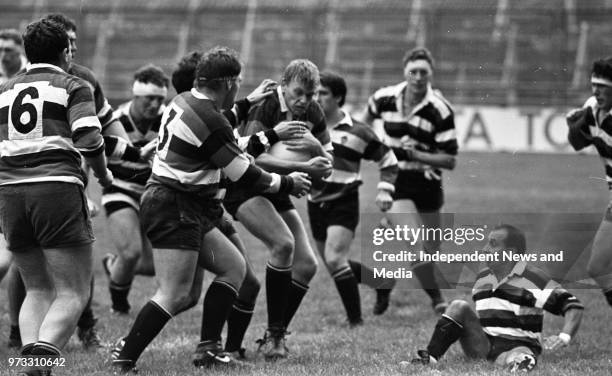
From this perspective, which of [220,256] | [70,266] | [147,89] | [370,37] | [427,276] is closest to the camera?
[70,266]

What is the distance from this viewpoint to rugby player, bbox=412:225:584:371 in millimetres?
5812

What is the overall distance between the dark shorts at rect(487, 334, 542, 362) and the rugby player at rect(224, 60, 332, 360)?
1336mm

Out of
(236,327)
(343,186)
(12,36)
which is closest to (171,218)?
(236,327)

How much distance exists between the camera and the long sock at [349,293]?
7.69 meters

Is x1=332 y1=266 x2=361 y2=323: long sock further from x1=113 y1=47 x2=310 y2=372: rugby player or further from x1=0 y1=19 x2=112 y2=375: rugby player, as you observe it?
x1=0 y1=19 x2=112 y2=375: rugby player

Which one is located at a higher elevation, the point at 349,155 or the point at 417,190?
the point at 349,155

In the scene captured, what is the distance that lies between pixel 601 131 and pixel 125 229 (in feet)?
12.4

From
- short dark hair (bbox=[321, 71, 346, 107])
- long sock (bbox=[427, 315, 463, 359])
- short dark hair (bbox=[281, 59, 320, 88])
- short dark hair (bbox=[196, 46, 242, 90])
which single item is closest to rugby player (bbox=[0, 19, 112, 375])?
short dark hair (bbox=[196, 46, 242, 90])

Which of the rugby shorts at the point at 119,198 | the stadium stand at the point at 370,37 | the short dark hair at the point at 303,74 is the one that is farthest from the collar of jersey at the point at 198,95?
the stadium stand at the point at 370,37

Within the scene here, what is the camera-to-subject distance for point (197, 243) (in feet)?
18.2

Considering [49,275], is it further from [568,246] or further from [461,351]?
[568,246]

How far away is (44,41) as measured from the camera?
5.21 meters

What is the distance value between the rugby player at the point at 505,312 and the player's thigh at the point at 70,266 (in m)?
2.06

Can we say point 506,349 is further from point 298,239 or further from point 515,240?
point 298,239
